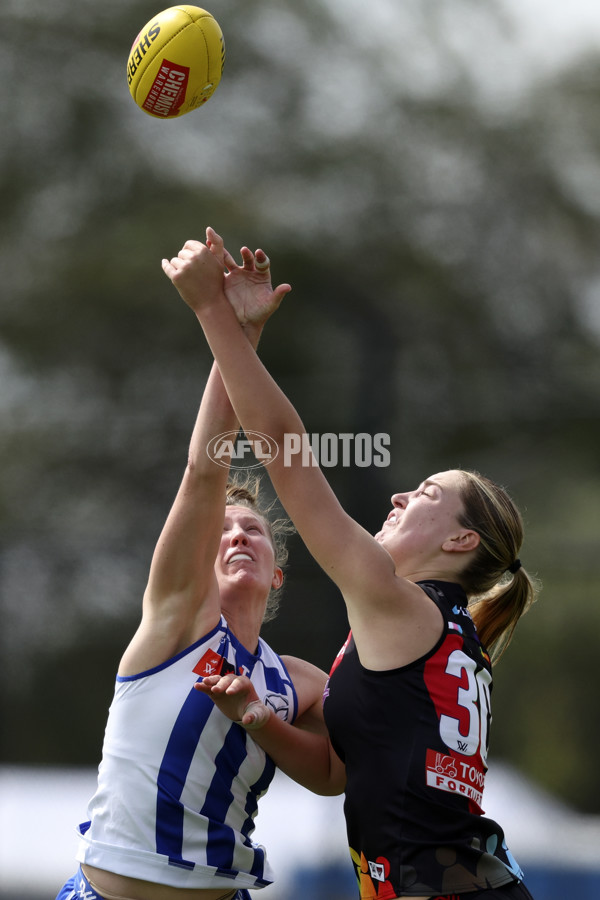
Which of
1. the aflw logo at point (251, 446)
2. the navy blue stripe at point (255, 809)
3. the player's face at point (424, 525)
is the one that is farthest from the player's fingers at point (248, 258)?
the navy blue stripe at point (255, 809)

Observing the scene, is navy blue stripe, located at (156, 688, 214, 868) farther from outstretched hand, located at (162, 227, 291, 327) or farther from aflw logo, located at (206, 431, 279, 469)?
outstretched hand, located at (162, 227, 291, 327)

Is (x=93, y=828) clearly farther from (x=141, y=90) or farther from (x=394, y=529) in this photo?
(x=141, y=90)

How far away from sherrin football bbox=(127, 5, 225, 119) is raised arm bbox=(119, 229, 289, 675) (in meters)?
0.90

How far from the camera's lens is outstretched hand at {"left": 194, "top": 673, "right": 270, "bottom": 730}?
2367 millimetres

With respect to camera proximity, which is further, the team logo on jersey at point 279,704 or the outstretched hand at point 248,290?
the team logo on jersey at point 279,704

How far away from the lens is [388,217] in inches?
627

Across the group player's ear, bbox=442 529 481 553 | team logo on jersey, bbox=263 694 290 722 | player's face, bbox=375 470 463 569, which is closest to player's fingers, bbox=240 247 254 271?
player's face, bbox=375 470 463 569

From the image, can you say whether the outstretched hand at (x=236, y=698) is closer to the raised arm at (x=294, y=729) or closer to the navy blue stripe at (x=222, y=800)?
the raised arm at (x=294, y=729)

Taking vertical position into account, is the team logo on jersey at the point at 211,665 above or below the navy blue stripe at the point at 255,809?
above

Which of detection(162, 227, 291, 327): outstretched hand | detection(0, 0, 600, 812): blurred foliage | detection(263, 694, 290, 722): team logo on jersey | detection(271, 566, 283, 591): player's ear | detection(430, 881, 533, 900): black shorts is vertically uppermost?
detection(0, 0, 600, 812): blurred foliage

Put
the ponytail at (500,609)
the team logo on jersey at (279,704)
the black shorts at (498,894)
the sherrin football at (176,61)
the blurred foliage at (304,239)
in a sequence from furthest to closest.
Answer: the blurred foliage at (304,239), the sherrin football at (176,61), the ponytail at (500,609), the team logo on jersey at (279,704), the black shorts at (498,894)

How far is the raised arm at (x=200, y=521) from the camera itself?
2.50 m

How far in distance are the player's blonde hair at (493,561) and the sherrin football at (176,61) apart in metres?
1.50

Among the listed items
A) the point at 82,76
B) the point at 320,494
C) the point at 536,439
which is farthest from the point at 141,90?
the point at 82,76
